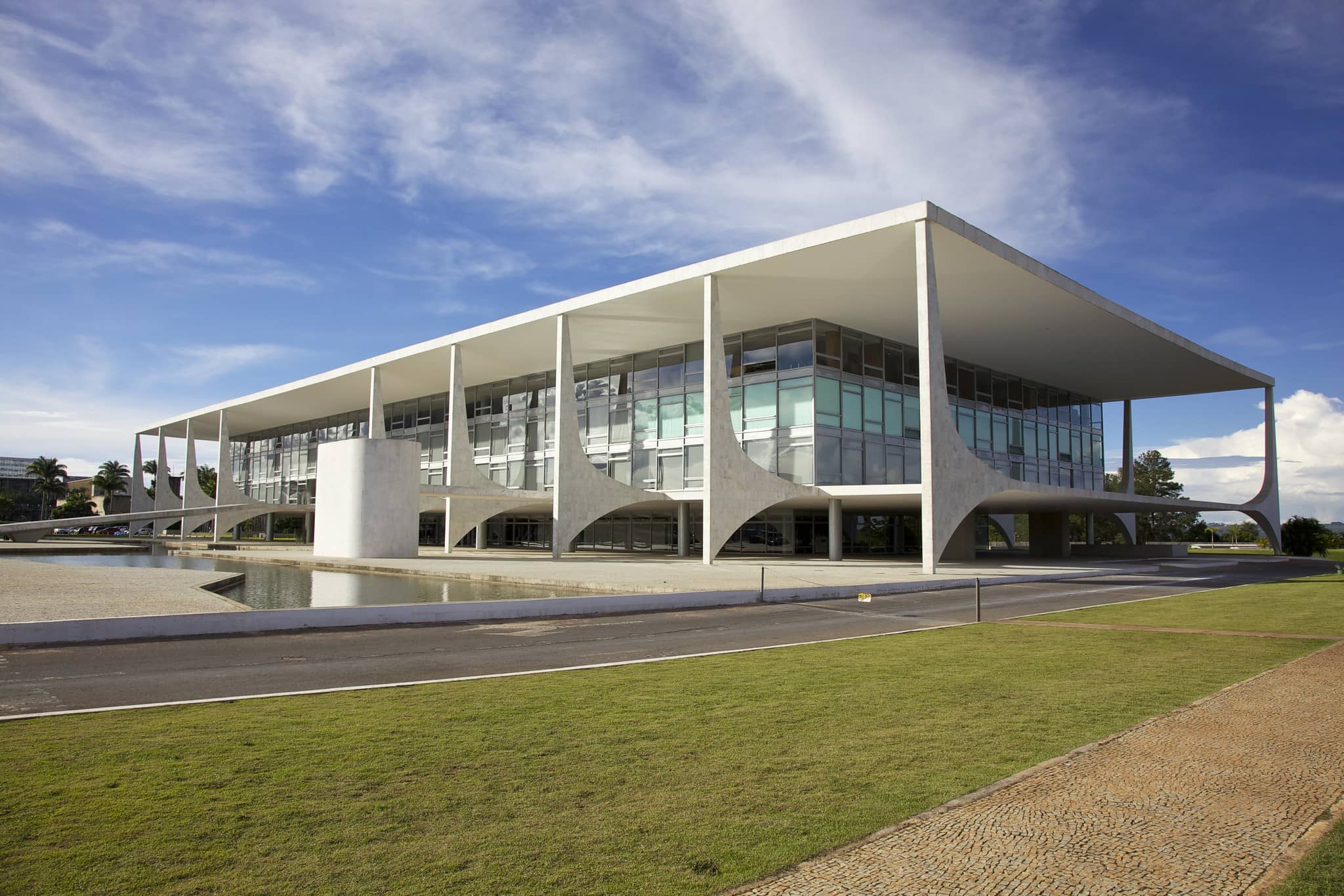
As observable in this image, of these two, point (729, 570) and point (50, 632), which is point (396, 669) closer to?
point (50, 632)

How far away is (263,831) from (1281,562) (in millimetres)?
51271

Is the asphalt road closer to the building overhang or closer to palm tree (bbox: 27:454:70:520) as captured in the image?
the building overhang

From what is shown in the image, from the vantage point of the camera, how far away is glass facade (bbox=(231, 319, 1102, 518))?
121 feet

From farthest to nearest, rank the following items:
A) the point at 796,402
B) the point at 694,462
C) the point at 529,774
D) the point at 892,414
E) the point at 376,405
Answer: the point at 376,405
the point at 694,462
the point at 892,414
the point at 796,402
the point at 529,774

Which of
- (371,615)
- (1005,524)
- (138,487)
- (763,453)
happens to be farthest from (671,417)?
(138,487)

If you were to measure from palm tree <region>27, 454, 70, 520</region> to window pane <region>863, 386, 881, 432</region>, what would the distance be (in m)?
120

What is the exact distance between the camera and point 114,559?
3575 cm

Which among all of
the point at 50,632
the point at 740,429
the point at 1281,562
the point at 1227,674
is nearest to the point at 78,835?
the point at 50,632

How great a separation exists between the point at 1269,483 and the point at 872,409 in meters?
29.9

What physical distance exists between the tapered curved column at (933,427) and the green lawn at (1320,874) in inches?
928

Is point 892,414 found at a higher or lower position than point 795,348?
lower

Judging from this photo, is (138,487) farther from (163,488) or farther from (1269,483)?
(1269,483)

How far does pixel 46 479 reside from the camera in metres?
115

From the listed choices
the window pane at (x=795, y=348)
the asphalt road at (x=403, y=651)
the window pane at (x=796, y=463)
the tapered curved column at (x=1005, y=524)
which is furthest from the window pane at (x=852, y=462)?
the tapered curved column at (x=1005, y=524)
